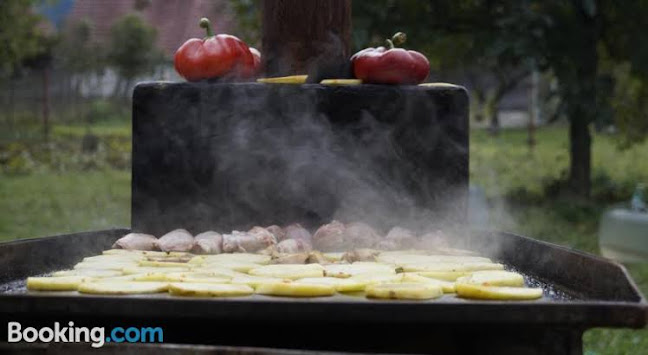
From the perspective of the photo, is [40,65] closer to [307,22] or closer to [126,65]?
[126,65]

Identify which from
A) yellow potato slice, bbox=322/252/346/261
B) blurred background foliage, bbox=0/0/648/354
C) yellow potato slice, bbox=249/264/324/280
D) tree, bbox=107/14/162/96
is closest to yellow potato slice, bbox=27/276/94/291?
yellow potato slice, bbox=249/264/324/280

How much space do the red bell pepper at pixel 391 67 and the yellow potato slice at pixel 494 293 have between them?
5.57ft

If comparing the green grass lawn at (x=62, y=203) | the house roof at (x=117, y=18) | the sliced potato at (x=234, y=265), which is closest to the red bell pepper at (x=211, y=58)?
the sliced potato at (x=234, y=265)

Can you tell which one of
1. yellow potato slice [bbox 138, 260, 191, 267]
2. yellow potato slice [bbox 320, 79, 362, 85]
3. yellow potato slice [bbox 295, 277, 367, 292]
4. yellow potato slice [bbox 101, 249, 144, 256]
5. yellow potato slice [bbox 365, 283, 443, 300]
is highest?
yellow potato slice [bbox 320, 79, 362, 85]

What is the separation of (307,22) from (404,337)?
2.22 m

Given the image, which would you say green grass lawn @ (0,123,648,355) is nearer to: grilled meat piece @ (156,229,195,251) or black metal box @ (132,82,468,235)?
black metal box @ (132,82,468,235)

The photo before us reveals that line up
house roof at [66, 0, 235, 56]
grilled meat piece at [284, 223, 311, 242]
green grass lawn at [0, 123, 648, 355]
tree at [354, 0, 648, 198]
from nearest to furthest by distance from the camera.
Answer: grilled meat piece at [284, 223, 311, 242] < green grass lawn at [0, 123, 648, 355] < tree at [354, 0, 648, 198] < house roof at [66, 0, 235, 56]

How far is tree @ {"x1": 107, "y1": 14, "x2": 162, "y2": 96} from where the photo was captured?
21.3m

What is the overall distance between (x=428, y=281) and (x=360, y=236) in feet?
3.22

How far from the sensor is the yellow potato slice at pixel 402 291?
2578 mm

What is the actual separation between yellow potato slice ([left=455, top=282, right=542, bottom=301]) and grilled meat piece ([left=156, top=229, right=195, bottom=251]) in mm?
1408

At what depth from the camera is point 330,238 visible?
383cm

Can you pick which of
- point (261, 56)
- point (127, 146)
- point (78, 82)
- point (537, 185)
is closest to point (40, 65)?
point (78, 82)

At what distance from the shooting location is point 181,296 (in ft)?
8.70
